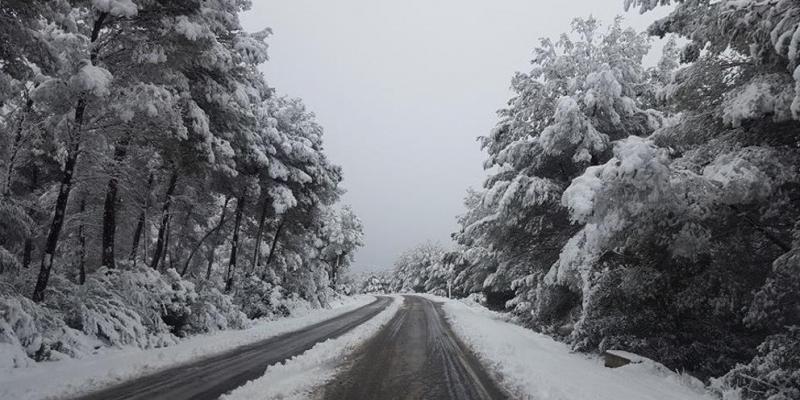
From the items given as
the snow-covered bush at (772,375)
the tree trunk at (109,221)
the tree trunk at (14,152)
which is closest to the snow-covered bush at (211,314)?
the tree trunk at (109,221)

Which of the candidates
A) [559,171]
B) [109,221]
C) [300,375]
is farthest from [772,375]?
[109,221]

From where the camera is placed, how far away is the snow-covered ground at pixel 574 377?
7309mm

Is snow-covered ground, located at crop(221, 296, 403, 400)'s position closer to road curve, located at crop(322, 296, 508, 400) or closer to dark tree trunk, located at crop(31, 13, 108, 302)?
road curve, located at crop(322, 296, 508, 400)

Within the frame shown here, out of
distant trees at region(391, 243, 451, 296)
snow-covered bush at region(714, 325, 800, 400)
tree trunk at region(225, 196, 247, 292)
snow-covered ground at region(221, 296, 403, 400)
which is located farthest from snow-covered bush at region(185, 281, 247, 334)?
distant trees at region(391, 243, 451, 296)

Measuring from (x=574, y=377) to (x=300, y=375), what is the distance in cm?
496

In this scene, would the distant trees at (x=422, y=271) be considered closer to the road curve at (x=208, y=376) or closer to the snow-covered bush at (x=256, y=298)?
the snow-covered bush at (x=256, y=298)

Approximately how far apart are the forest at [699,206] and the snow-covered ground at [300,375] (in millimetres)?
5258

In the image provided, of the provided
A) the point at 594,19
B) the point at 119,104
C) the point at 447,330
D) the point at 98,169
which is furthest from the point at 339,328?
the point at 594,19

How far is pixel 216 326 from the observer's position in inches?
599

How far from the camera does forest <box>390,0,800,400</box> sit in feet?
23.0

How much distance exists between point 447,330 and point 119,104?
41.5ft

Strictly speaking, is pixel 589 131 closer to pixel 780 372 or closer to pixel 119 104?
pixel 780 372

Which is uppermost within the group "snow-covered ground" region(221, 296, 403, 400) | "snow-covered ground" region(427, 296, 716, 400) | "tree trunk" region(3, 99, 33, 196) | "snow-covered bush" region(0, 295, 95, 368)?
"tree trunk" region(3, 99, 33, 196)

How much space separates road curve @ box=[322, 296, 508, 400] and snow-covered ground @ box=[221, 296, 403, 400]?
11.4 inches
